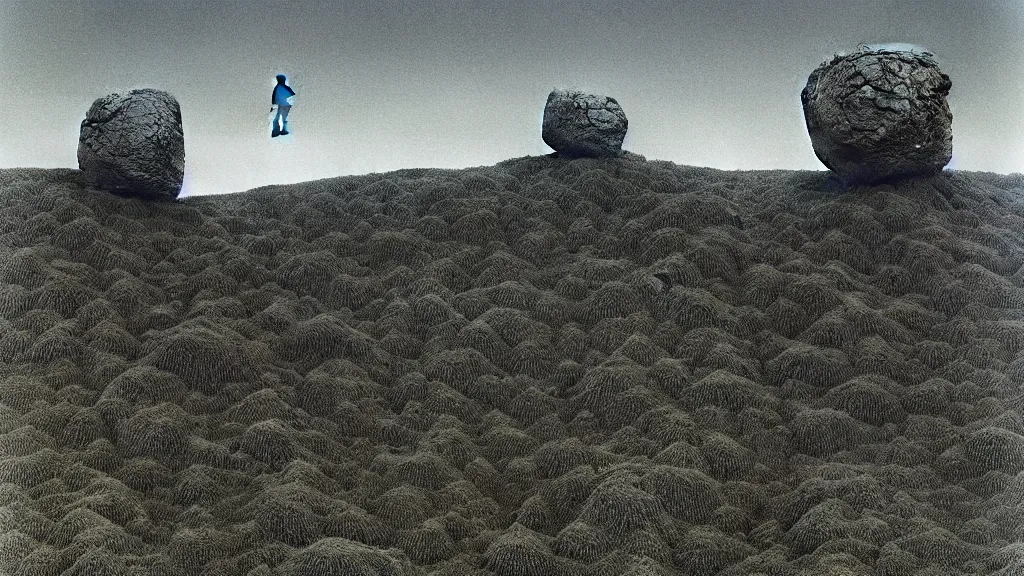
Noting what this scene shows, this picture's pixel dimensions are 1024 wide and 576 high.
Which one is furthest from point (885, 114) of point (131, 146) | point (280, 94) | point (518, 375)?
point (131, 146)

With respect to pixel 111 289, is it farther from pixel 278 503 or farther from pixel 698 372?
pixel 698 372

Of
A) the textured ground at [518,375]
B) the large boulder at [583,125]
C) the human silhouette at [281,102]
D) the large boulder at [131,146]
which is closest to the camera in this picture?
A: the textured ground at [518,375]

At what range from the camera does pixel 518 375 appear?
13.9m

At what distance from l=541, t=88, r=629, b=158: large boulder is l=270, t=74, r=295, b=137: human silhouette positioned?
5459 millimetres

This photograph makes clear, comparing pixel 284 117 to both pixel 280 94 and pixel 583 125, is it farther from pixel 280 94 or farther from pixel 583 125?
pixel 583 125

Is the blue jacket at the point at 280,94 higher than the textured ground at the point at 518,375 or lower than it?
higher

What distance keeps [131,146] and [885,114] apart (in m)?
12.0

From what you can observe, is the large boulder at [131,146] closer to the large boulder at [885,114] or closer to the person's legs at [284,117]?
the person's legs at [284,117]

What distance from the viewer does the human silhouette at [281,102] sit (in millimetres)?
21016

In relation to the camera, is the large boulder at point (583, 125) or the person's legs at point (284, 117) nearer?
the large boulder at point (583, 125)

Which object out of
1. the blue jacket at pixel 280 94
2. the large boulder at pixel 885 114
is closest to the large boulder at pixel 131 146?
the blue jacket at pixel 280 94

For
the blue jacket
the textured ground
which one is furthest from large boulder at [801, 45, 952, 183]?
the blue jacket

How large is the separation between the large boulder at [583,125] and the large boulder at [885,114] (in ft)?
11.9

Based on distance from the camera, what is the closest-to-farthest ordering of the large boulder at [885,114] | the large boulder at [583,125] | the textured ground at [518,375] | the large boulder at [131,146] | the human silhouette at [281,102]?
the textured ground at [518,375] < the large boulder at [885,114] < the large boulder at [131,146] < the large boulder at [583,125] < the human silhouette at [281,102]
